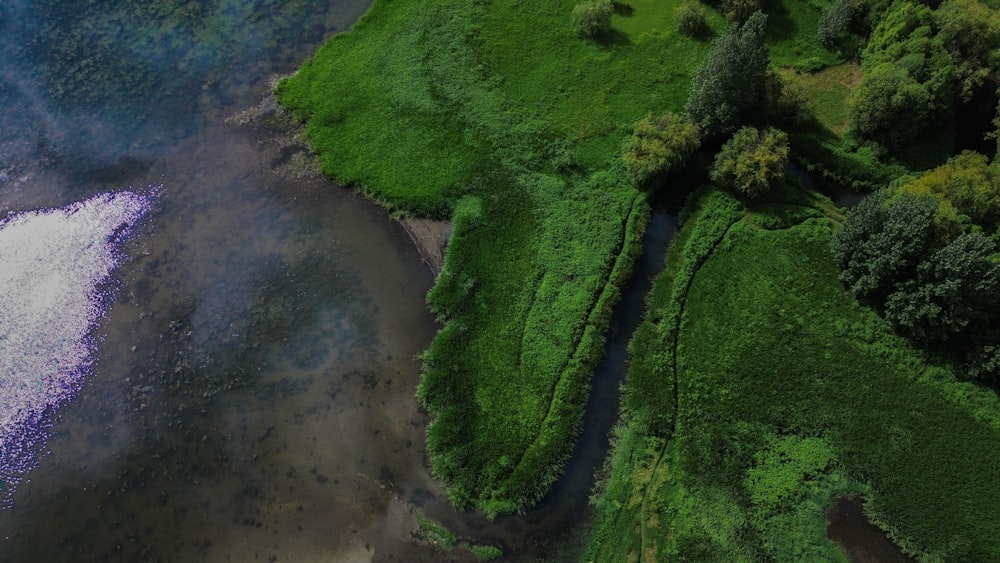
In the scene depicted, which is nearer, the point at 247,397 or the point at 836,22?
the point at 247,397

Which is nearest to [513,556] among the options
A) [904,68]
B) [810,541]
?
[810,541]

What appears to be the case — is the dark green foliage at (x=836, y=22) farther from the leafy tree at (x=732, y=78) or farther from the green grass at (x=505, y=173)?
the leafy tree at (x=732, y=78)

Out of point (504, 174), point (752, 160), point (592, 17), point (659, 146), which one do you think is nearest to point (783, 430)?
point (752, 160)

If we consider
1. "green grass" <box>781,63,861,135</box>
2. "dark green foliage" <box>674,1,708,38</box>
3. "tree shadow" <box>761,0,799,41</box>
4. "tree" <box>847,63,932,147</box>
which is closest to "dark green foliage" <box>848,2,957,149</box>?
"tree" <box>847,63,932,147</box>

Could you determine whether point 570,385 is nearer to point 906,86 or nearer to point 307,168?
point 307,168

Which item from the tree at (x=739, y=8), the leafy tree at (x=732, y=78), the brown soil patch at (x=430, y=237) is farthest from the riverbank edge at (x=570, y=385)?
the tree at (x=739, y=8)

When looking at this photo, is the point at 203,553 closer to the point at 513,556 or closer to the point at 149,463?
the point at 149,463
